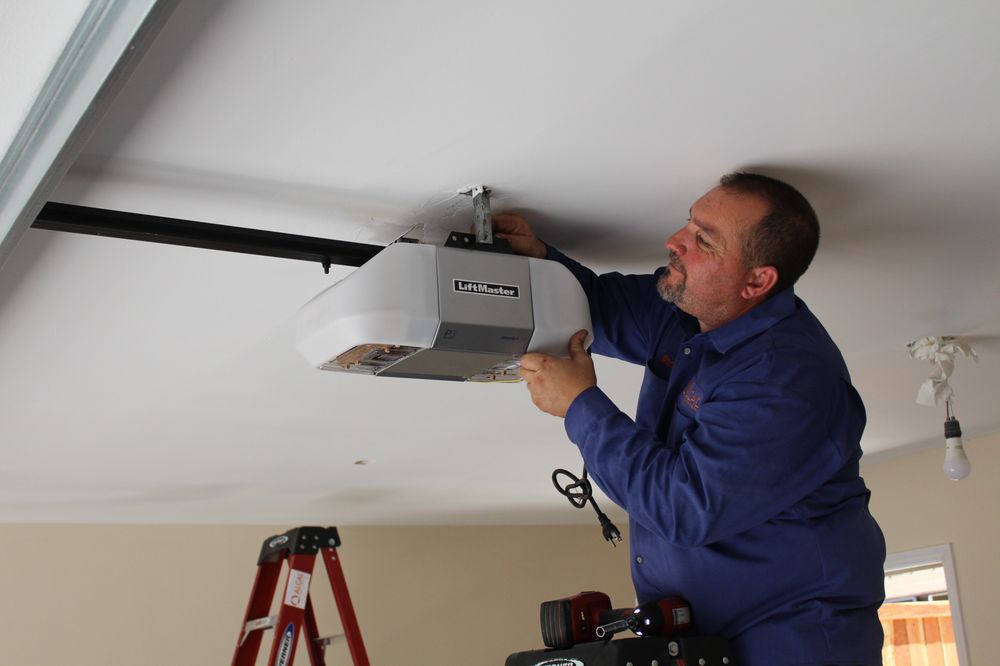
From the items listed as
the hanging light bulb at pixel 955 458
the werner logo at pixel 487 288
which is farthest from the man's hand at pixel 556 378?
the hanging light bulb at pixel 955 458

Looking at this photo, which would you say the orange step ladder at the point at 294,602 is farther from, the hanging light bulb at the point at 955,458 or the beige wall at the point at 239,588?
the hanging light bulb at the point at 955,458

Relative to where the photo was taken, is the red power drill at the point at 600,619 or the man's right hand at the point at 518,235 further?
the man's right hand at the point at 518,235

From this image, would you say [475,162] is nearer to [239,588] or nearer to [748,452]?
[748,452]

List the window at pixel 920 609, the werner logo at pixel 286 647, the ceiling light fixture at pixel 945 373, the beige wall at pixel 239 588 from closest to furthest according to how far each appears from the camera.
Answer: the ceiling light fixture at pixel 945 373 → the werner logo at pixel 286 647 → the window at pixel 920 609 → the beige wall at pixel 239 588

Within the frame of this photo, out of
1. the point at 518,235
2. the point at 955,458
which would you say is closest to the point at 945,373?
the point at 955,458

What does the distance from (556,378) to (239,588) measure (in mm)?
3585

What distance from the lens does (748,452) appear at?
1403 millimetres

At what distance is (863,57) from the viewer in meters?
1.34

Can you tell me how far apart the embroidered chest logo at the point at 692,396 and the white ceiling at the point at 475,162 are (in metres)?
0.36

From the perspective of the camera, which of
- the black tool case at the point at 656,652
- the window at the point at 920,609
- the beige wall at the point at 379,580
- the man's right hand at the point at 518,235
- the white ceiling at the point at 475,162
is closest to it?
the white ceiling at the point at 475,162

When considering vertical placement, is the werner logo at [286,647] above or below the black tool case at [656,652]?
above

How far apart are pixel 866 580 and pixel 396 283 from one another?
843mm

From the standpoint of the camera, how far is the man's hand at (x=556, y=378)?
5.18ft

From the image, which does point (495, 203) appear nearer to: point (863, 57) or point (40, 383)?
point (863, 57)
